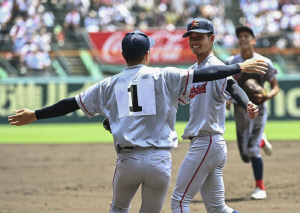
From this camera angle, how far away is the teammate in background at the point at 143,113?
3928mm

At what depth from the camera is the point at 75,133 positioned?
15359 millimetres

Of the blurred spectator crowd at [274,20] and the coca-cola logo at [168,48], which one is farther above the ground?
the blurred spectator crowd at [274,20]

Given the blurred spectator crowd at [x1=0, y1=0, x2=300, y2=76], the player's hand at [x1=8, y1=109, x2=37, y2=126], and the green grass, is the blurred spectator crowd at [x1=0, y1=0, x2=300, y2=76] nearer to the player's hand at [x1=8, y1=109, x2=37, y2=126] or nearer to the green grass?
the green grass

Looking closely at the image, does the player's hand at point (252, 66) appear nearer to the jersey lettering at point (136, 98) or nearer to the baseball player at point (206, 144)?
the baseball player at point (206, 144)

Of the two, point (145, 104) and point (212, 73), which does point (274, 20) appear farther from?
point (145, 104)

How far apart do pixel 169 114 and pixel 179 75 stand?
319mm

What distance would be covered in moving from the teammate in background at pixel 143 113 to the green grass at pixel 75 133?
1016 centimetres

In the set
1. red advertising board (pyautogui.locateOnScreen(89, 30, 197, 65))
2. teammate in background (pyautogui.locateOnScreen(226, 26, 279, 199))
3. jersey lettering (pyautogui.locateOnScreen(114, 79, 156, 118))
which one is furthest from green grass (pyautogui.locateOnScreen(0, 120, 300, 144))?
jersey lettering (pyautogui.locateOnScreen(114, 79, 156, 118))

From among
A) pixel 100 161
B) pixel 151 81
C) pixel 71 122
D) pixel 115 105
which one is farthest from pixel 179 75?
pixel 71 122

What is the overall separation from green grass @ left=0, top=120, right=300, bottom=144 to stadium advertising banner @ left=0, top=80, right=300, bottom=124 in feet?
0.77

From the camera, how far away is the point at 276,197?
290 inches

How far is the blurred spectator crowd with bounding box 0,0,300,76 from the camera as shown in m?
18.8

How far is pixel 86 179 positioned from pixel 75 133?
21.0ft

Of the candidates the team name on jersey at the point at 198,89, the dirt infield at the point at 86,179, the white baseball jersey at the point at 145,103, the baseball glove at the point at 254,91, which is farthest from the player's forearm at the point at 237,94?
the baseball glove at the point at 254,91
